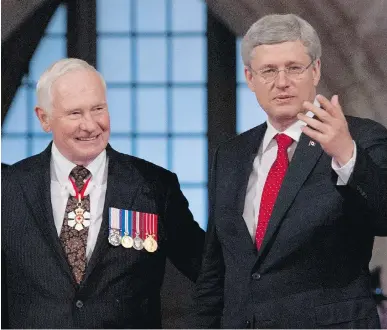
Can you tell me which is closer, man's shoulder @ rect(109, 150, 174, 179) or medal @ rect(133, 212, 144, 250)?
medal @ rect(133, 212, 144, 250)

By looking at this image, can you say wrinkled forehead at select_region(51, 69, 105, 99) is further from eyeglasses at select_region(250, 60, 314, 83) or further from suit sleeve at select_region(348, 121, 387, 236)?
suit sleeve at select_region(348, 121, 387, 236)

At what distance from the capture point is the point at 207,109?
3.24 metres

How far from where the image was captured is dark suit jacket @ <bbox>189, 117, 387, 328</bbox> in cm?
239

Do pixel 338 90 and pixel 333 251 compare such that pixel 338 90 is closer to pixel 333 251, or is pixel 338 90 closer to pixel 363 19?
pixel 363 19

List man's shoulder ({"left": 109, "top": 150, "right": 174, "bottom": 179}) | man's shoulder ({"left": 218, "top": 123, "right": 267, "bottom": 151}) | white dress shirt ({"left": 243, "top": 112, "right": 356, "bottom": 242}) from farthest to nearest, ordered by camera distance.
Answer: man's shoulder ({"left": 109, "top": 150, "right": 174, "bottom": 179})
man's shoulder ({"left": 218, "top": 123, "right": 267, "bottom": 151})
white dress shirt ({"left": 243, "top": 112, "right": 356, "bottom": 242})

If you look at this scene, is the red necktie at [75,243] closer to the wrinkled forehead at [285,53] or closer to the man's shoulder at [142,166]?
Result: the man's shoulder at [142,166]

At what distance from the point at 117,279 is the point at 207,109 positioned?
0.77m

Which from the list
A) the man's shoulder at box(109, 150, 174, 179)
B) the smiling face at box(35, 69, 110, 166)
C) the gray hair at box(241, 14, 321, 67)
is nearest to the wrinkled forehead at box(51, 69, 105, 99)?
the smiling face at box(35, 69, 110, 166)

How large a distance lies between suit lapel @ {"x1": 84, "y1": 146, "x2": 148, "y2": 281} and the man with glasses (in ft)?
0.95

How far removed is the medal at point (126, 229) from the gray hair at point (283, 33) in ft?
1.81

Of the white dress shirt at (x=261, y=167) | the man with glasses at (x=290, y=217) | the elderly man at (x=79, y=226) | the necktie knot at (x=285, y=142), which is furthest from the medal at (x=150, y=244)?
the necktie knot at (x=285, y=142)

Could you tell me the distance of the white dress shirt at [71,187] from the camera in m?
2.70

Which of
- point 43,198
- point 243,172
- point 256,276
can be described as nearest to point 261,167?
point 243,172

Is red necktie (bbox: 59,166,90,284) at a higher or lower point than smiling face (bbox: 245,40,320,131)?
lower
